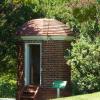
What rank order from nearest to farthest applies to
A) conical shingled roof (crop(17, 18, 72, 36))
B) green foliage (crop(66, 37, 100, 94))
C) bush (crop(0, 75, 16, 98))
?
green foliage (crop(66, 37, 100, 94)) → conical shingled roof (crop(17, 18, 72, 36)) → bush (crop(0, 75, 16, 98))

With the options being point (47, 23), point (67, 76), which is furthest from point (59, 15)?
point (67, 76)

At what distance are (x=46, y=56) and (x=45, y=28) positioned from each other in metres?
1.25

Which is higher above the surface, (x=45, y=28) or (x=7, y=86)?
(x=45, y=28)

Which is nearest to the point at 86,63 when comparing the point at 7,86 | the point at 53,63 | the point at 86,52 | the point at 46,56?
the point at 86,52

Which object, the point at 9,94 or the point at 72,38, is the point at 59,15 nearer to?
the point at 72,38

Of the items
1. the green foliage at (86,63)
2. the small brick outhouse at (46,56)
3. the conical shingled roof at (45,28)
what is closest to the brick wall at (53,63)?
the small brick outhouse at (46,56)

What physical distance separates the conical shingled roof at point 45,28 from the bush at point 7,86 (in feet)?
11.4

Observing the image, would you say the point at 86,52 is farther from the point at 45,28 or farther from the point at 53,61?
the point at 45,28

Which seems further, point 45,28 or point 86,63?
point 45,28

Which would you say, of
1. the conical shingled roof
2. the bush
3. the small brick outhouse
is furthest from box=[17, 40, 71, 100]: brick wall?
the bush

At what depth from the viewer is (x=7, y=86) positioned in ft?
86.1

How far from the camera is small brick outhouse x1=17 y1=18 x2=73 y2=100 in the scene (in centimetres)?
2217

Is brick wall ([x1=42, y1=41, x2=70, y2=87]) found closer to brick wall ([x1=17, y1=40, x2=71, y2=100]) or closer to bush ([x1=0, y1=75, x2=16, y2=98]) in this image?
brick wall ([x1=17, y1=40, x2=71, y2=100])

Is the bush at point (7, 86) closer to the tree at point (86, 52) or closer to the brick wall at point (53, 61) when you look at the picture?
the brick wall at point (53, 61)
